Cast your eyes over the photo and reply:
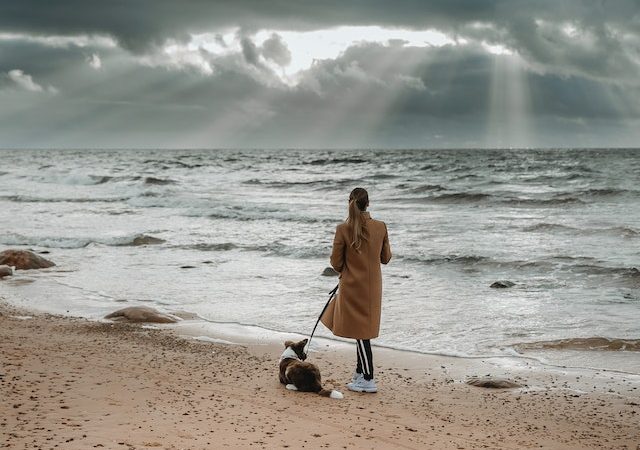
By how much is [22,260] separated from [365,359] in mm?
8818

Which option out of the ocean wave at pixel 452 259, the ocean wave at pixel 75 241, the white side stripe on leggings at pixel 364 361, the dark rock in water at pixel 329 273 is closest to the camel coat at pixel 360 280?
Answer: the white side stripe on leggings at pixel 364 361

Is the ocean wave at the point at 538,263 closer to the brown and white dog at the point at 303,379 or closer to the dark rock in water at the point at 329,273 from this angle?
the dark rock in water at the point at 329,273

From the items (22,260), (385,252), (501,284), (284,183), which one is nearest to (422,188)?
(284,183)

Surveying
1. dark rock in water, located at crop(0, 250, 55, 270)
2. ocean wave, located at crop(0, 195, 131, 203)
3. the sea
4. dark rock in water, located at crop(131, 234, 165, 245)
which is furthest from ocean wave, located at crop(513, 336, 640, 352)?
ocean wave, located at crop(0, 195, 131, 203)

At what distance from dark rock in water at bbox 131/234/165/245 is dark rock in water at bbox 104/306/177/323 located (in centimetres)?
758

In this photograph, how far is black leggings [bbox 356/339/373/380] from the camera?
5.95 m

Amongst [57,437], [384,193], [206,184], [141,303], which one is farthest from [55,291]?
[206,184]

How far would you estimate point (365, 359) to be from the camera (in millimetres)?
5953

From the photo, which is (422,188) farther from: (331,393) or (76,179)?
(331,393)

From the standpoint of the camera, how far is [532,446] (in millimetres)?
4781

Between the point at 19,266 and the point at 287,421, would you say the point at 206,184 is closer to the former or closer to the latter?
the point at 19,266

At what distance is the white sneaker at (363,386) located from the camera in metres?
5.93

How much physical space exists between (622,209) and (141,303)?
1934cm

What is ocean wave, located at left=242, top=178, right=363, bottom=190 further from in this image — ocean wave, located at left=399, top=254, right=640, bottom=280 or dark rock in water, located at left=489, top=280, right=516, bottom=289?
dark rock in water, located at left=489, top=280, right=516, bottom=289
